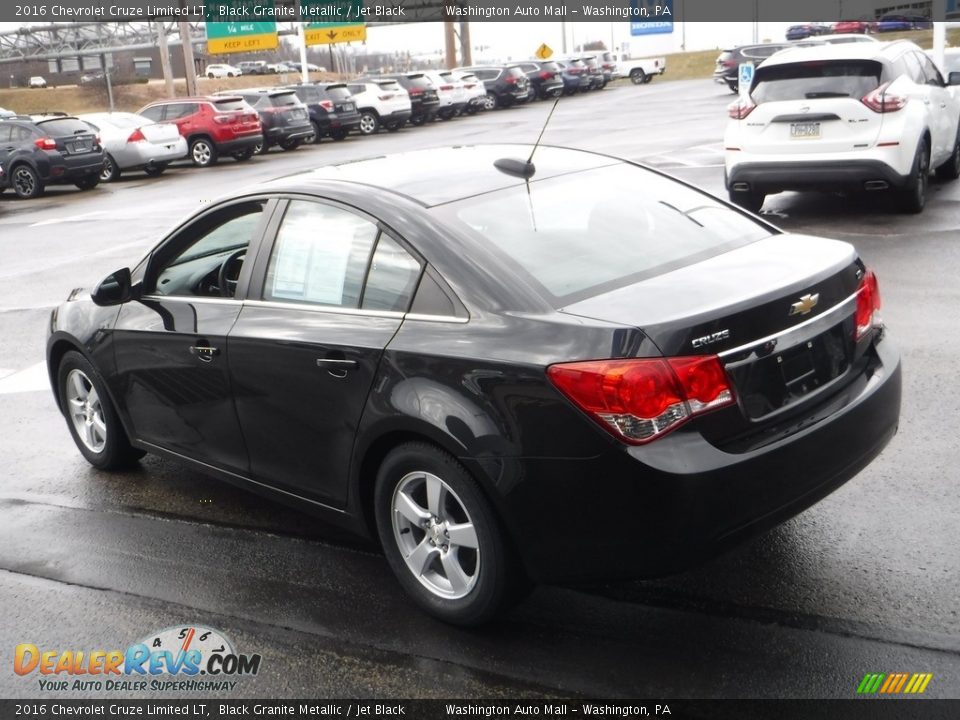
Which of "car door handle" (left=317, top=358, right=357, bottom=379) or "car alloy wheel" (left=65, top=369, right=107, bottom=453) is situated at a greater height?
"car door handle" (left=317, top=358, right=357, bottom=379)

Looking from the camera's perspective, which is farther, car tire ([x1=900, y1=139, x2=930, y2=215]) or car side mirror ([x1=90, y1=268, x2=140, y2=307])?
car tire ([x1=900, y1=139, x2=930, y2=215])

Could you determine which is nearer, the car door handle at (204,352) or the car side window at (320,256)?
the car side window at (320,256)

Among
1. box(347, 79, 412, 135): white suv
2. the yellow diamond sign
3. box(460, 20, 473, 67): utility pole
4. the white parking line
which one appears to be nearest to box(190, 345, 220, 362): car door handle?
the white parking line

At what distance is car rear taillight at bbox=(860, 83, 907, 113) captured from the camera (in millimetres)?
10812

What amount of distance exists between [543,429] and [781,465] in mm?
766

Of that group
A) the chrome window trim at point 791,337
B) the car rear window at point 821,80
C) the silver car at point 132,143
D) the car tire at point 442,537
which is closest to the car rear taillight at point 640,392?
the chrome window trim at point 791,337

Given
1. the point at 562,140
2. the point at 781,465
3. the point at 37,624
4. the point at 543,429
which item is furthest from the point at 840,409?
the point at 562,140

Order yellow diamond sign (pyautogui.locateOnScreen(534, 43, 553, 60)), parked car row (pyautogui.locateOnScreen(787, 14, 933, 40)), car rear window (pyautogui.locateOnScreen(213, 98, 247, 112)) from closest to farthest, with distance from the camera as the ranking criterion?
car rear window (pyautogui.locateOnScreen(213, 98, 247, 112))
yellow diamond sign (pyautogui.locateOnScreen(534, 43, 553, 60))
parked car row (pyautogui.locateOnScreen(787, 14, 933, 40))

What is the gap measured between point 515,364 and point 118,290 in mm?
2532

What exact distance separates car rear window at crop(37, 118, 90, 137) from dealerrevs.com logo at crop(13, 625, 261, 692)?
20.9m

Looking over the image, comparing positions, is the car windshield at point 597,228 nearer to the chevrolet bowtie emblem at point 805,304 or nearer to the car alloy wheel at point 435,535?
the chevrolet bowtie emblem at point 805,304

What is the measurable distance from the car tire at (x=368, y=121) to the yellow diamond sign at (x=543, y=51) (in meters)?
17.1

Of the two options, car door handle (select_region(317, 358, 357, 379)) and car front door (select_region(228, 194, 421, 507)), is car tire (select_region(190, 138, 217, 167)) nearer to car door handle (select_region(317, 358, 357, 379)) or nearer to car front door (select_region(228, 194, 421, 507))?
car front door (select_region(228, 194, 421, 507))

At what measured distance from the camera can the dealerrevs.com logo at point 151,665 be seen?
150 inches
